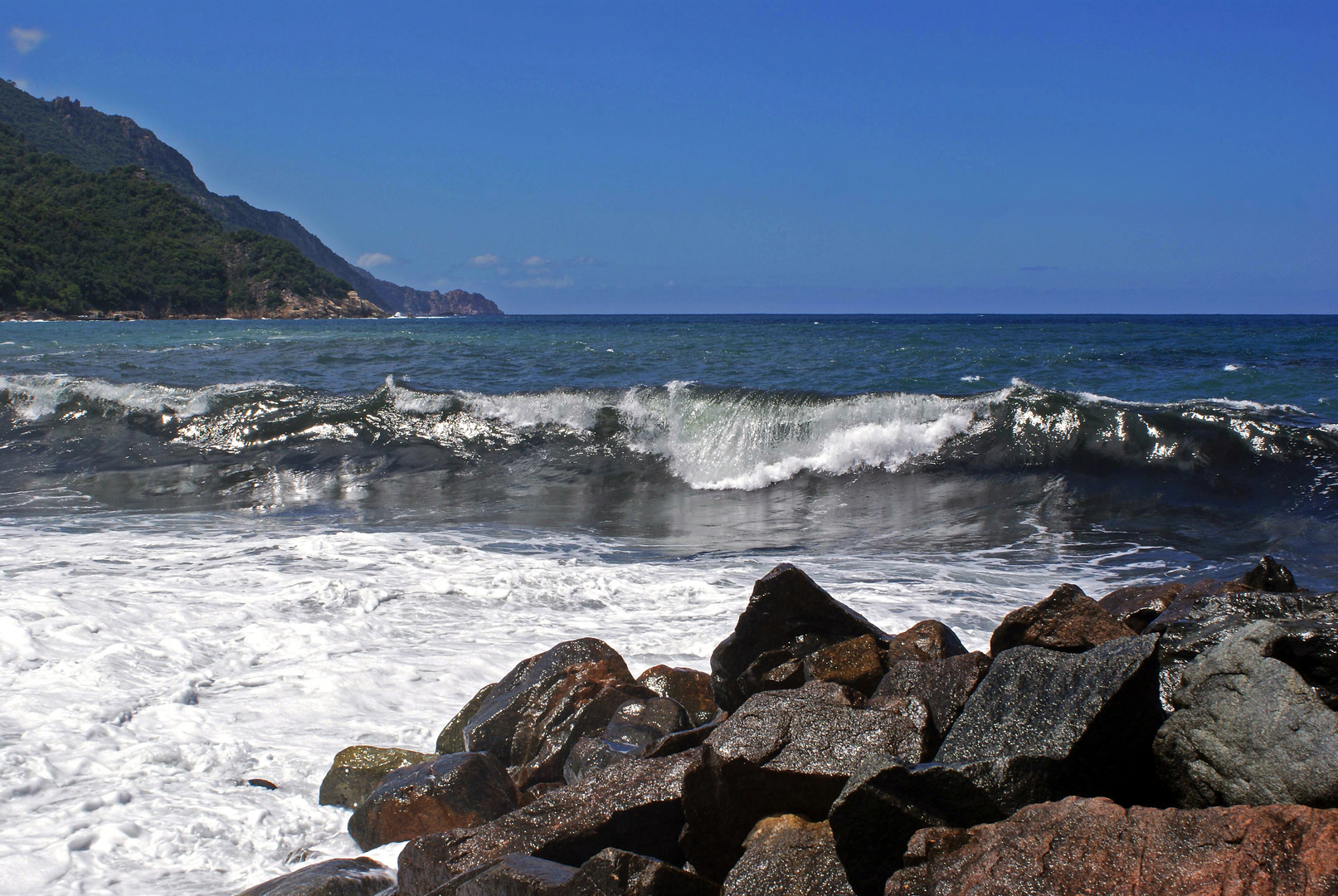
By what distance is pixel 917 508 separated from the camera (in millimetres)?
9523

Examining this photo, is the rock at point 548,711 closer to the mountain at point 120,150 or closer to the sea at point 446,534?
the sea at point 446,534

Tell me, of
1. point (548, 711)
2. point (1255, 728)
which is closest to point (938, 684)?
point (1255, 728)

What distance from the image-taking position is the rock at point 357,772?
330 cm

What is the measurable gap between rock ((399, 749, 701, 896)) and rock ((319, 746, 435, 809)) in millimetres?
767

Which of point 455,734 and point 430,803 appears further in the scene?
point 455,734

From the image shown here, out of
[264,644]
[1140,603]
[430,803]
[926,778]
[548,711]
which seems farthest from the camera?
[264,644]

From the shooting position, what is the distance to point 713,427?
487 inches

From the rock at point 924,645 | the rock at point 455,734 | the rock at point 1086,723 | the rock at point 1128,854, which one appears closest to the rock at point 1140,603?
the rock at point 924,645

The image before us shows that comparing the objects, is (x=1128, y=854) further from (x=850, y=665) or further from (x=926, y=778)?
(x=850, y=665)

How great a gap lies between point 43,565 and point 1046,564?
775 cm

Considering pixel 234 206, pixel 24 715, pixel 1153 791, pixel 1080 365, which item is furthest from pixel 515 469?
pixel 234 206

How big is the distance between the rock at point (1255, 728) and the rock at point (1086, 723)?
7 centimetres

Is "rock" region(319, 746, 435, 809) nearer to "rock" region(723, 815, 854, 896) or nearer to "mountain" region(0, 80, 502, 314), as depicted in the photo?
"rock" region(723, 815, 854, 896)

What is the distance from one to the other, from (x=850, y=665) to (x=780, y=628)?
384 mm
